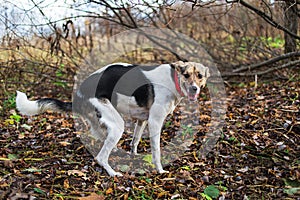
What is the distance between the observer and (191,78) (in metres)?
4.27

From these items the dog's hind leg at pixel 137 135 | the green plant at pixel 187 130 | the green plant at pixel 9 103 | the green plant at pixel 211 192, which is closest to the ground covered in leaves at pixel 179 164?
the green plant at pixel 211 192

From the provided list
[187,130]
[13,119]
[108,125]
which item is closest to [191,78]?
[108,125]

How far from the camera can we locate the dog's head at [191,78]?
167 inches

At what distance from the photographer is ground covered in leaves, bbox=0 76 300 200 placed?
381 cm

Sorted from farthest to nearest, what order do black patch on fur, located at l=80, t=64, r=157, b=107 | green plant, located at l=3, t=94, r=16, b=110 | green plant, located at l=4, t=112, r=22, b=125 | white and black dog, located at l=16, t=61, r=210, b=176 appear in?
green plant, located at l=3, t=94, r=16, b=110
green plant, located at l=4, t=112, r=22, b=125
black patch on fur, located at l=80, t=64, r=157, b=107
white and black dog, located at l=16, t=61, r=210, b=176

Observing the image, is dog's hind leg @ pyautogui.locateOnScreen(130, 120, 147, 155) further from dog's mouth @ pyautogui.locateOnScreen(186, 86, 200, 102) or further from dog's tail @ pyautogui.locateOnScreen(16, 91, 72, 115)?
dog's tail @ pyautogui.locateOnScreen(16, 91, 72, 115)

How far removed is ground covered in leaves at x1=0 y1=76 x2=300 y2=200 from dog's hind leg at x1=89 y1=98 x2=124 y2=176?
0.38 ft

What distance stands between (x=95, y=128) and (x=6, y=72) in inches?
144

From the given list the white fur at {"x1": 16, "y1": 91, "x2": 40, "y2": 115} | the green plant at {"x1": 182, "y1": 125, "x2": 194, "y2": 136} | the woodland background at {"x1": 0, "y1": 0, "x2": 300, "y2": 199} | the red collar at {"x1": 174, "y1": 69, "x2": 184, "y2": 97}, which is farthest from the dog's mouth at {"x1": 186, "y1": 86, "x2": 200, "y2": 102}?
the white fur at {"x1": 16, "y1": 91, "x2": 40, "y2": 115}

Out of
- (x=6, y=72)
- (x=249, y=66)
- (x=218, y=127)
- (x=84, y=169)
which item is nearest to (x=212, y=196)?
(x=84, y=169)

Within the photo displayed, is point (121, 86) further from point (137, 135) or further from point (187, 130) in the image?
point (187, 130)

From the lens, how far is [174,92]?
4.43 metres

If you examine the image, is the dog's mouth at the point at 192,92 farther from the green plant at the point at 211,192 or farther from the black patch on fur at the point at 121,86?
the green plant at the point at 211,192

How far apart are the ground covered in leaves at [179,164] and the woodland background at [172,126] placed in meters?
0.01
